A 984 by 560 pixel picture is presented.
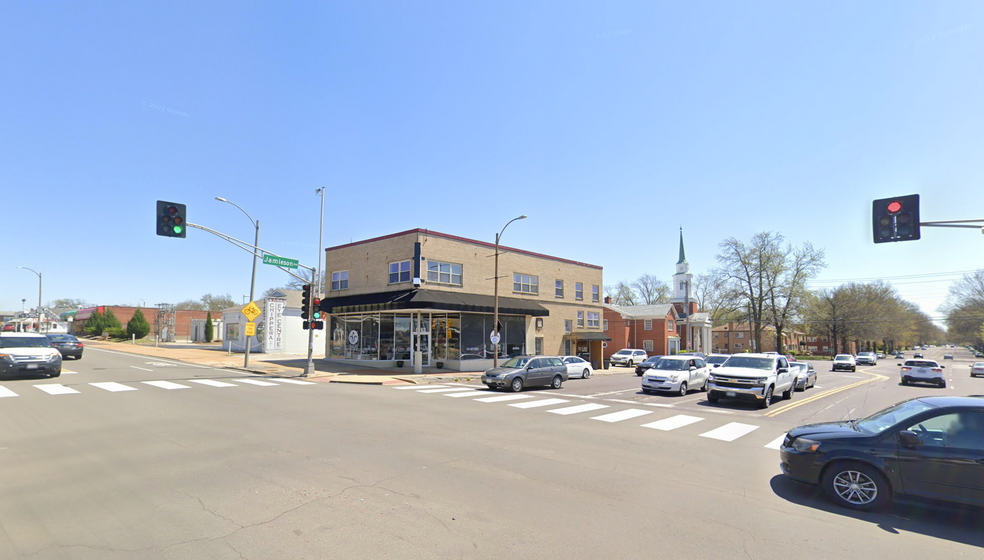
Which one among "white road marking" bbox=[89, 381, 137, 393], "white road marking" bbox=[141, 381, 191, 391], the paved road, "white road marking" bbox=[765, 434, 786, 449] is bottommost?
"white road marking" bbox=[765, 434, 786, 449]

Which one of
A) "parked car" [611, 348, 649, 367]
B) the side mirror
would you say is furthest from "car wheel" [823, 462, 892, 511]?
"parked car" [611, 348, 649, 367]

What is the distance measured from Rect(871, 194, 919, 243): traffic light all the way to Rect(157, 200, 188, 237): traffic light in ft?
66.7

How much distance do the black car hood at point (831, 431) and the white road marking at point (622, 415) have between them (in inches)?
234

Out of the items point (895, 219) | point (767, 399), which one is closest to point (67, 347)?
point (767, 399)

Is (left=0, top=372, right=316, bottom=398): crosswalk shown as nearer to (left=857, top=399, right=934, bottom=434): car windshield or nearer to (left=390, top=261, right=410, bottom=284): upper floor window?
(left=390, top=261, right=410, bottom=284): upper floor window

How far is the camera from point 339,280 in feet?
106

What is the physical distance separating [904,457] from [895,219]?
841 cm

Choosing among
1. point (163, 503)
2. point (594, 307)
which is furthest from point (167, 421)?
point (594, 307)

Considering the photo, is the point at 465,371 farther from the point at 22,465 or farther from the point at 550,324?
the point at 22,465

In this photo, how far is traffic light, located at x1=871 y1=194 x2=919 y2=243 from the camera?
1128 cm

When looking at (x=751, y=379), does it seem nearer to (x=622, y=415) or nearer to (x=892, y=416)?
(x=622, y=415)

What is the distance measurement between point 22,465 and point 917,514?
11.9 m

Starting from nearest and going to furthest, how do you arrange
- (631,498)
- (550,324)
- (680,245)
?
(631,498) < (550,324) < (680,245)

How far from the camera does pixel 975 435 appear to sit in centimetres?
548
